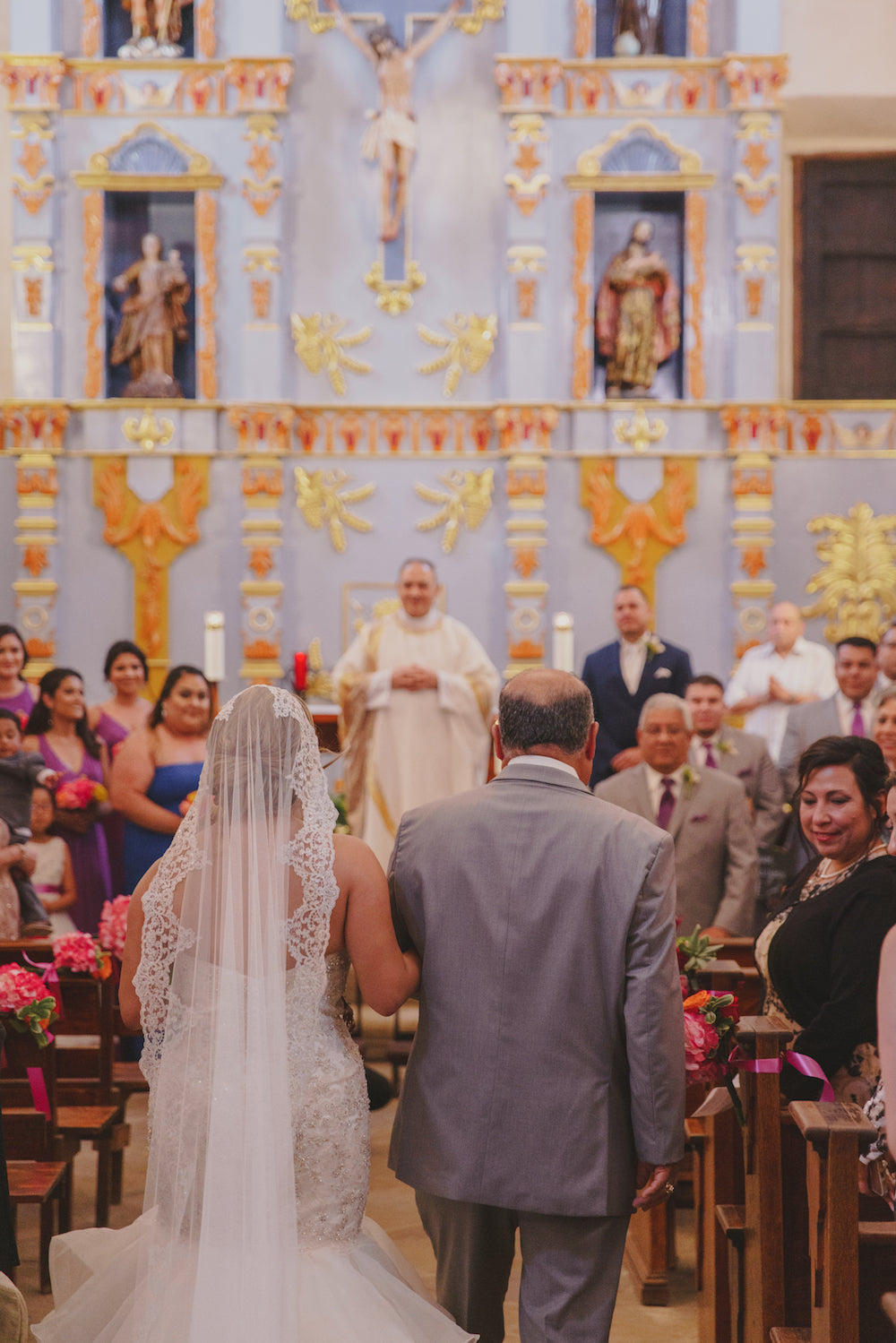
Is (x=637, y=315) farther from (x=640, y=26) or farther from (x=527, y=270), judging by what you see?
(x=640, y=26)

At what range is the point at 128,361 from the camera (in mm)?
10914

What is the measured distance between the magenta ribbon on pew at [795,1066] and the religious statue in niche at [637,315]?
8.24 m

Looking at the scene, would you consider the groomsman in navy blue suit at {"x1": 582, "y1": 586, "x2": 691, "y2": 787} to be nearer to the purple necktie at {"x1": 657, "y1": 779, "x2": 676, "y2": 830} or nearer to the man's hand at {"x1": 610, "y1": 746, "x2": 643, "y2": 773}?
the man's hand at {"x1": 610, "y1": 746, "x2": 643, "y2": 773}

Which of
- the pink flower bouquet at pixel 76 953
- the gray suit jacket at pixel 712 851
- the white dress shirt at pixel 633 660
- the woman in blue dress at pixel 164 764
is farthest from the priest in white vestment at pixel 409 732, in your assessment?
the pink flower bouquet at pixel 76 953

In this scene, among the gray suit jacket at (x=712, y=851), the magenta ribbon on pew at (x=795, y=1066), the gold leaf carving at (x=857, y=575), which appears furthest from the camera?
the gold leaf carving at (x=857, y=575)

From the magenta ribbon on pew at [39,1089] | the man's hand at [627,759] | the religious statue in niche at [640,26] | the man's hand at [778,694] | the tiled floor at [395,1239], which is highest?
the religious statue in niche at [640,26]

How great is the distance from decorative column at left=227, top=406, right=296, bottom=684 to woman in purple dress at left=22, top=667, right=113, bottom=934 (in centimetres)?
387

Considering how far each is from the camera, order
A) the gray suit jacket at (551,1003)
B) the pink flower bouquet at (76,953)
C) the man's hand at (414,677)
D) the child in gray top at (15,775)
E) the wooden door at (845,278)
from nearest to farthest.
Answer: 1. the gray suit jacket at (551,1003)
2. the pink flower bouquet at (76,953)
3. the child in gray top at (15,775)
4. the man's hand at (414,677)
5. the wooden door at (845,278)

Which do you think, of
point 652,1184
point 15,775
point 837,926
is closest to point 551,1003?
point 652,1184

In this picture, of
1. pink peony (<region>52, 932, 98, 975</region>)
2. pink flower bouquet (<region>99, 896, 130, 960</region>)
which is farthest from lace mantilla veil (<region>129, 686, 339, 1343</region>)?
pink flower bouquet (<region>99, 896, 130, 960</region>)

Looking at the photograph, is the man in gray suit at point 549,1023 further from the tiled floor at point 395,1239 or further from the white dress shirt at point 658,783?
the white dress shirt at point 658,783

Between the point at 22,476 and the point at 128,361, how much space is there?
1188 mm

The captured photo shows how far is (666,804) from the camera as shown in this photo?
5402mm

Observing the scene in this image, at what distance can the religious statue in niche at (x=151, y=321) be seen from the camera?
10719 millimetres
